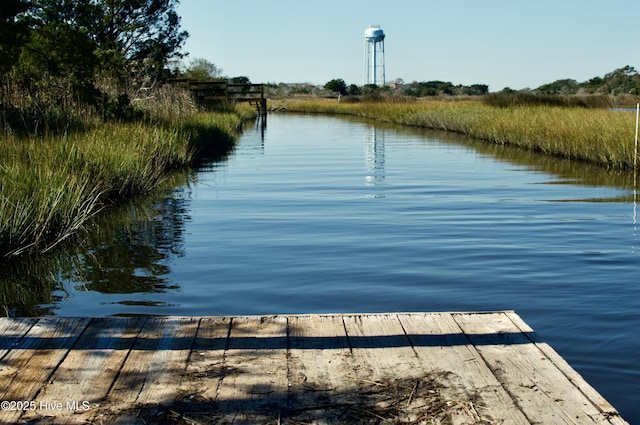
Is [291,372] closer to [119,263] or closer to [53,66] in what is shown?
[119,263]

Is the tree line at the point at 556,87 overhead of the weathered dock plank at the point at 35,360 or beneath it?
overhead

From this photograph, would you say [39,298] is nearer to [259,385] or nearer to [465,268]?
[259,385]

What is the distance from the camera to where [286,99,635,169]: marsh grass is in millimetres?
18359

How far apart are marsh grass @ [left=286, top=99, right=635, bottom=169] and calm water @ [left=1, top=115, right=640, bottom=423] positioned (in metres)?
2.99

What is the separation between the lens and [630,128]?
720 inches

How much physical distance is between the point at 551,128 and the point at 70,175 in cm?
1661

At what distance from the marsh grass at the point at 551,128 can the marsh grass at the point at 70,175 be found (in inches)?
397

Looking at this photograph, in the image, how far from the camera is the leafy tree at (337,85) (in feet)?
325

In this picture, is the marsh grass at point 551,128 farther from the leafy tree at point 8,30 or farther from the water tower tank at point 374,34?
the water tower tank at point 374,34

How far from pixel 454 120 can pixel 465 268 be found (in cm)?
2791

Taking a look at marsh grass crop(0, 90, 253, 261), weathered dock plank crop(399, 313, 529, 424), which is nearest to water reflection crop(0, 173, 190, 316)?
marsh grass crop(0, 90, 253, 261)

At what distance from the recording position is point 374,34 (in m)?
113

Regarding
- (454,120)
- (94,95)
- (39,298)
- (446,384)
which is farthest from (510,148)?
(446,384)

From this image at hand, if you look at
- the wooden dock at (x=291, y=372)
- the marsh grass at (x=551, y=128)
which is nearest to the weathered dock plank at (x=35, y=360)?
the wooden dock at (x=291, y=372)
